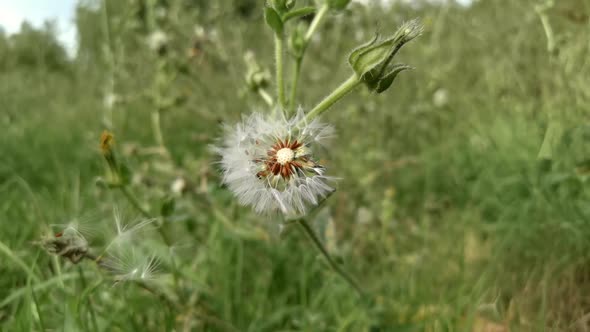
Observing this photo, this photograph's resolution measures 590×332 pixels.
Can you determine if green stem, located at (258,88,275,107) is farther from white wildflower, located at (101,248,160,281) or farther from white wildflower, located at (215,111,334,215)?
white wildflower, located at (101,248,160,281)

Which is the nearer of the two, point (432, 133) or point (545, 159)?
point (545, 159)

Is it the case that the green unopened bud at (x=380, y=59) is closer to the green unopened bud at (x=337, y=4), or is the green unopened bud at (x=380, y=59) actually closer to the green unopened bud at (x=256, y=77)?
the green unopened bud at (x=337, y=4)

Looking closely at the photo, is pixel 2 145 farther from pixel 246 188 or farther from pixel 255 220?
pixel 246 188

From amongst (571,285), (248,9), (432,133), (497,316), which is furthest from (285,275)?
(248,9)

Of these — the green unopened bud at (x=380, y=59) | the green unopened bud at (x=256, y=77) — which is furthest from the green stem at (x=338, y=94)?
the green unopened bud at (x=256, y=77)

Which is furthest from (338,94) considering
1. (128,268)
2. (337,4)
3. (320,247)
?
(128,268)
